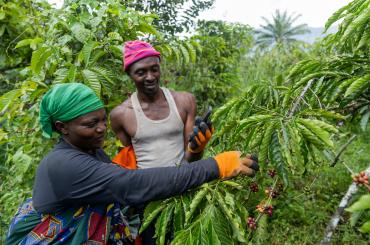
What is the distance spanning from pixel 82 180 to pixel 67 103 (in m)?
0.31

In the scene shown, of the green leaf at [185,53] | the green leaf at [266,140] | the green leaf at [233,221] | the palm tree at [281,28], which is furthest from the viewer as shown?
the palm tree at [281,28]

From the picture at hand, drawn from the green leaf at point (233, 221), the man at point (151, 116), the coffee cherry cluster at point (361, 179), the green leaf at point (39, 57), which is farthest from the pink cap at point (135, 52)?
the coffee cherry cluster at point (361, 179)

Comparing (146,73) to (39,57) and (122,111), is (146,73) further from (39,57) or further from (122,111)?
(39,57)

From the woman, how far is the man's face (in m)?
0.66

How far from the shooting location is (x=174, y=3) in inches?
190


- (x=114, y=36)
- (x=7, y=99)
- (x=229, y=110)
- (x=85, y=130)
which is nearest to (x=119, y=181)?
(x=85, y=130)

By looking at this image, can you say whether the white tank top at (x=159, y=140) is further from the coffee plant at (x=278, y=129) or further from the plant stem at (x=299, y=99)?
the plant stem at (x=299, y=99)

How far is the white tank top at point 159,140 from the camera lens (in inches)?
86.4

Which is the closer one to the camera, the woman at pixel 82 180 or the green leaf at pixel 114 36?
the woman at pixel 82 180

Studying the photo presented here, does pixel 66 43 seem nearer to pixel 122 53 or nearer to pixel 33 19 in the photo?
pixel 122 53

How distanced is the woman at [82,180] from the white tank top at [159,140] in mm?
578

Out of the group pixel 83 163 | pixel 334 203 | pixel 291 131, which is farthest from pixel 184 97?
pixel 334 203

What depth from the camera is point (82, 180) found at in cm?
141

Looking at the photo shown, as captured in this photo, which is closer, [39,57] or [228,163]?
[228,163]
